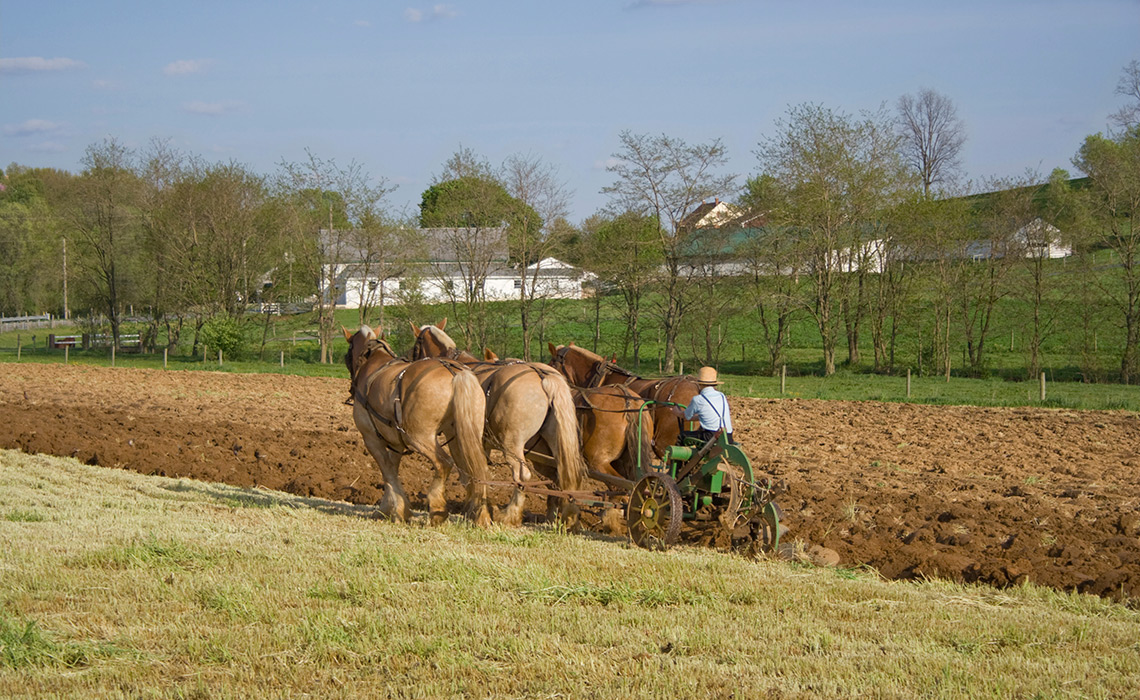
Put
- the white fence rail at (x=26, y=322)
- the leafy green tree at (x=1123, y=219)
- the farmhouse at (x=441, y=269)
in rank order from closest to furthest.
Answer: the leafy green tree at (x=1123, y=219) < the farmhouse at (x=441, y=269) < the white fence rail at (x=26, y=322)

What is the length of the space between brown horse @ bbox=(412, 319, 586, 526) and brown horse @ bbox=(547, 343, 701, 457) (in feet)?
3.09

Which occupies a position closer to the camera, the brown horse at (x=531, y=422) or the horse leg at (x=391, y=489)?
the brown horse at (x=531, y=422)

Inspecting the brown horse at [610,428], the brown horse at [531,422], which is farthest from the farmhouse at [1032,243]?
the brown horse at [531,422]

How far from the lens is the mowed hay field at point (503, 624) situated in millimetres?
4750

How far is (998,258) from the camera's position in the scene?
111 feet

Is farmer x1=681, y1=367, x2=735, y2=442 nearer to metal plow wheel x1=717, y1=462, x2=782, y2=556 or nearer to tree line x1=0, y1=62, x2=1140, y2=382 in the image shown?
metal plow wheel x1=717, y1=462, x2=782, y2=556

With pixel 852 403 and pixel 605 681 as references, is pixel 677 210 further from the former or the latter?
pixel 605 681

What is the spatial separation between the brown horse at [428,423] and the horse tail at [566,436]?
668 mm

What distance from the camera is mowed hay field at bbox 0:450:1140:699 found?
15.6ft

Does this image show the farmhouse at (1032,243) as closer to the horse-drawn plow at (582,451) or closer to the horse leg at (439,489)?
the horse-drawn plow at (582,451)

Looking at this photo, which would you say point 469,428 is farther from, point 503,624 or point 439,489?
point 503,624

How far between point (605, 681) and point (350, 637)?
5.16 feet

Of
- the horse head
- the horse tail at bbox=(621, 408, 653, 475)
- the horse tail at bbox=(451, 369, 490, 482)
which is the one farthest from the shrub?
the horse tail at bbox=(621, 408, 653, 475)

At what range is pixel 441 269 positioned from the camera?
38094 mm
